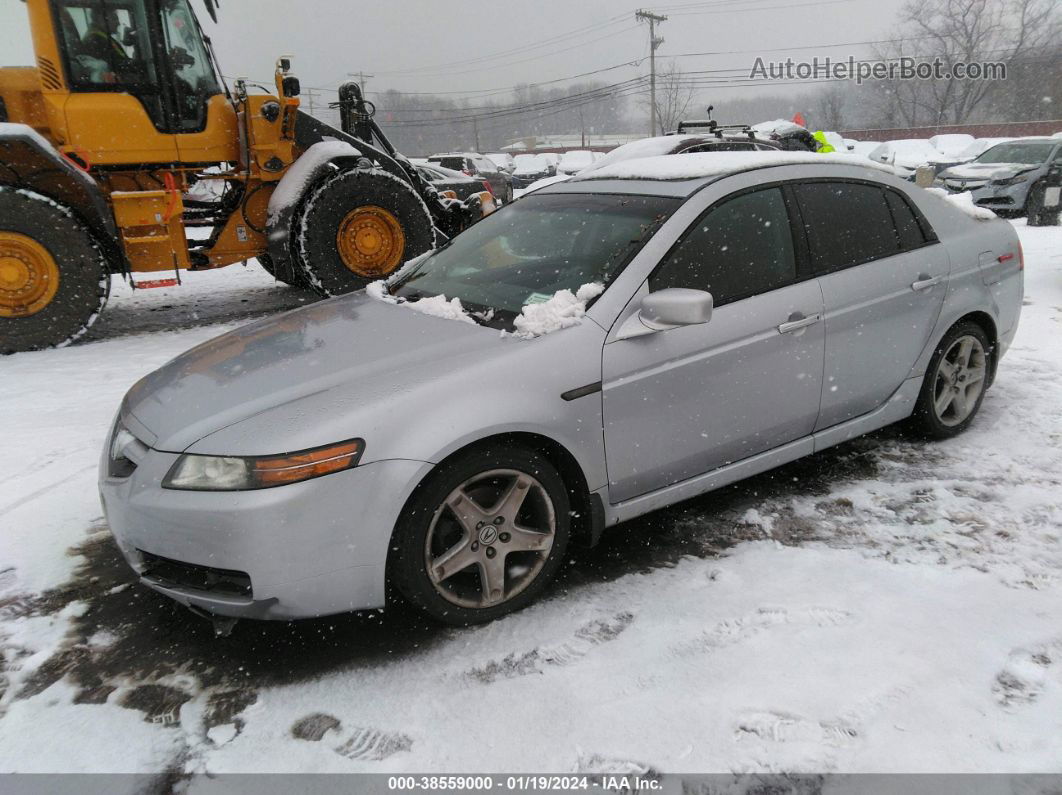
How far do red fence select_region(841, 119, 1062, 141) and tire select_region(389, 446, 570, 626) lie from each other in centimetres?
5044

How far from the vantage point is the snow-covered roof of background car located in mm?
3346

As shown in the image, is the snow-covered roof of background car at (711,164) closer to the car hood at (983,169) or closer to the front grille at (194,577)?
the front grille at (194,577)

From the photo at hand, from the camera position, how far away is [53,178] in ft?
21.5

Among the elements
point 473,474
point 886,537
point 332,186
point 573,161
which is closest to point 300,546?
point 473,474

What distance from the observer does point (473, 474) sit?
98.7 inches

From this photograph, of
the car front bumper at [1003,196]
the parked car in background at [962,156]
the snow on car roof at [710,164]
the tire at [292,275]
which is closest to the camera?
the snow on car roof at [710,164]

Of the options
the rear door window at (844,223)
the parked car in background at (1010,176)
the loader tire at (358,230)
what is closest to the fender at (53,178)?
the loader tire at (358,230)

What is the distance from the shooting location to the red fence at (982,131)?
44.8 metres

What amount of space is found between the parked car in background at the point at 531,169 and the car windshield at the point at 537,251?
31.0m

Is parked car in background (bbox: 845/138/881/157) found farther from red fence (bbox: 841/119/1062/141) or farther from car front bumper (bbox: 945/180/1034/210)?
car front bumper (bbox: 945/180/1034/210)

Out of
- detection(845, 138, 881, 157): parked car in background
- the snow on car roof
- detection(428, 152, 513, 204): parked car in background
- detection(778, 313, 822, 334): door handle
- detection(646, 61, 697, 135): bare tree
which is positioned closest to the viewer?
detection(778, 313, 822, 334): door handle

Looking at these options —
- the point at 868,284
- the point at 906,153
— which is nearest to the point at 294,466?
the point at 868,284

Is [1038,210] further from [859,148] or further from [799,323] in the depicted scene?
[859,148]

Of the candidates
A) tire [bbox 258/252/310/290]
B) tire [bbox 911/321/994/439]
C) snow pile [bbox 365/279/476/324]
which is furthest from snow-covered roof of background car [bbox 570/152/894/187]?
tire [bbox 258/252/310/290]
